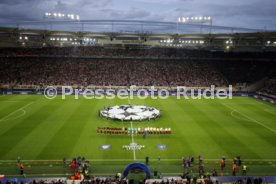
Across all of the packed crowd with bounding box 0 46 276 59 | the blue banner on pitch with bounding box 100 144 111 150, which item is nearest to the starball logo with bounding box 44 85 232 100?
the packed crowd with bounding box 0 46 276 59

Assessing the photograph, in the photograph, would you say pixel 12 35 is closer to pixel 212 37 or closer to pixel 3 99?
pixel 3 99

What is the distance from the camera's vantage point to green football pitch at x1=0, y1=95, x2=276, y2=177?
85.8ft

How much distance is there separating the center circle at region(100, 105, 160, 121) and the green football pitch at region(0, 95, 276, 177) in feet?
3.79

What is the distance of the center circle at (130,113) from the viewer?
134 ft

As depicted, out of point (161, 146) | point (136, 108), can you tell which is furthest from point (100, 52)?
point (161, 146)

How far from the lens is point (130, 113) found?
43.3 metres

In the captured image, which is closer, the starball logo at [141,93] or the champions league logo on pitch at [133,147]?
the champions league logo on pitch at [133,147]

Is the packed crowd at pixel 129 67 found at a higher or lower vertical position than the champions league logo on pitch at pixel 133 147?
higher

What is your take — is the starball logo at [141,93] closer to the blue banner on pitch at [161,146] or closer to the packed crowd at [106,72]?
the packed crowd at [106,72]

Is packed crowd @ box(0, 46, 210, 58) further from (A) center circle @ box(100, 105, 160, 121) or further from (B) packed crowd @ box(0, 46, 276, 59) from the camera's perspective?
(A) center circle @ box(100, 105, 160, 121)

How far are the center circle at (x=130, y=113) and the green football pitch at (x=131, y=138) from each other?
116cm

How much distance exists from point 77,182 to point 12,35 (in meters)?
69.1

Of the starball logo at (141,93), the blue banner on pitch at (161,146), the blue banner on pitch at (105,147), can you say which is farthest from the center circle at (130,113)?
the starball logo at (141,93)

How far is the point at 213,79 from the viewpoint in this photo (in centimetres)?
7406
